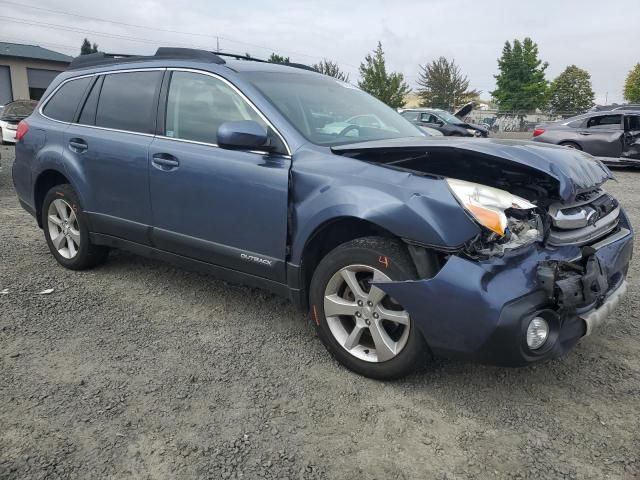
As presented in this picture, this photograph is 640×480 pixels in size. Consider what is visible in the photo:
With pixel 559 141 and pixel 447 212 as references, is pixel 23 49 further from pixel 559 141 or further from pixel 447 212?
pixel 447 212

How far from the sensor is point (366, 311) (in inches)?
115

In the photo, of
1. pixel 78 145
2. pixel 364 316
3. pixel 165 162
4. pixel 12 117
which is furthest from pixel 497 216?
pixel 12 117

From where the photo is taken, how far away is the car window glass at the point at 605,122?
1299 cm

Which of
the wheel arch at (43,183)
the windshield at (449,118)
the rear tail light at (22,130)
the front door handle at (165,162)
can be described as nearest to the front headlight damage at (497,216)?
the front door handle at (165,162)

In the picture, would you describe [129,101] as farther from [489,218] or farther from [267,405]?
[489,218]

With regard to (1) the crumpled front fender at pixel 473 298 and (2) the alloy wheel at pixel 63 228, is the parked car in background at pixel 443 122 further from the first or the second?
(1) the crumpled front fender at pixel 473 298

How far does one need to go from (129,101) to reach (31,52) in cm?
4389

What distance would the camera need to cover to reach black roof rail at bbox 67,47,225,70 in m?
3.79

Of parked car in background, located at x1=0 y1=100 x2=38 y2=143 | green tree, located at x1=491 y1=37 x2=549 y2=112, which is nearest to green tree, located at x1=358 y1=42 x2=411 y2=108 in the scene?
green tree, located at x1=491 y1=37 x2=549 y2=112

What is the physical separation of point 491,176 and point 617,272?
93cm

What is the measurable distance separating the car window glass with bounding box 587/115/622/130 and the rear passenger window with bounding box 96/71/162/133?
12.3 m

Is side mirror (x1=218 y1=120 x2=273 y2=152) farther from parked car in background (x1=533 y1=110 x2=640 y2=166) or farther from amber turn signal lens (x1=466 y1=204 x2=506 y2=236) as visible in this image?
parked car in background (x1=533 y1=110 x2=640 y2=166)

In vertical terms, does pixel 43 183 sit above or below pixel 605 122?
below

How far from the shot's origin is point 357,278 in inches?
116
